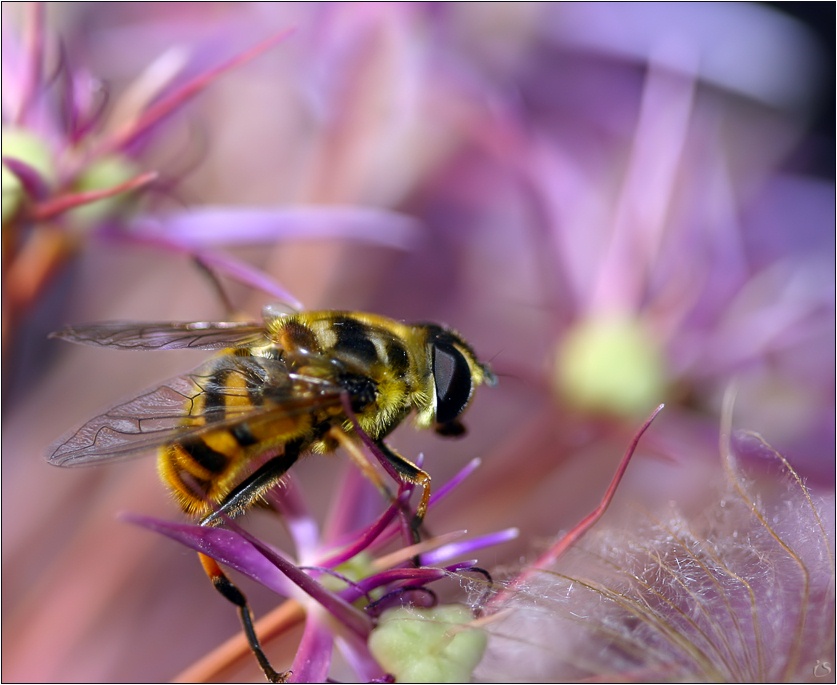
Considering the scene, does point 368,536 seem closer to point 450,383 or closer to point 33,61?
point 450,383

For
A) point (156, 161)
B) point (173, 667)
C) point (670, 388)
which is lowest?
point (173, 667)

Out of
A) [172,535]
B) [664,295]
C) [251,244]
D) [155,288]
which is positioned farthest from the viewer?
[155,288]

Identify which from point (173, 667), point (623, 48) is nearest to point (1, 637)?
point (173, 667)

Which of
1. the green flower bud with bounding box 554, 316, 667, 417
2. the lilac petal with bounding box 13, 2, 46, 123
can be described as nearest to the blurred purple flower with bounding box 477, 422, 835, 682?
the green flower bud with bounding box 554, 316, 667, 417

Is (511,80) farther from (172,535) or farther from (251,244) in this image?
(172,535)

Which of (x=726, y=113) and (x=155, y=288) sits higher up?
(x=726, y=113)

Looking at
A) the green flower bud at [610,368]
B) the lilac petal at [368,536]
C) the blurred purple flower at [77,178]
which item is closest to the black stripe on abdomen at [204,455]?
the lilac petal at [368,536]
